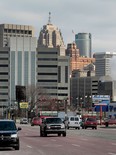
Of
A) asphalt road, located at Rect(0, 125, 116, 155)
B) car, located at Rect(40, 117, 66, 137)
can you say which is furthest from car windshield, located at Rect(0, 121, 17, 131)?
car, located at Rect(40, 117, 66, 137)

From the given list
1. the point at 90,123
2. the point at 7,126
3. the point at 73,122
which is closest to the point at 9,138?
the point at 7,126

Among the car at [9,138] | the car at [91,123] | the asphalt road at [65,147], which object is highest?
the car at [9,138]

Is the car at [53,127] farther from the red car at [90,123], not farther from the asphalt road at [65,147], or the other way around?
the red car at [90,123]

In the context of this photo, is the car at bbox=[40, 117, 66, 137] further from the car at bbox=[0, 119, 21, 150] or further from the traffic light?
the traffic light

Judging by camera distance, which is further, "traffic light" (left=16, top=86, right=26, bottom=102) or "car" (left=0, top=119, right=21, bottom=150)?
"traffic light" (left=16, top=86, right=26, bottom=102)

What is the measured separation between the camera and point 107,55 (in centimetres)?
7056

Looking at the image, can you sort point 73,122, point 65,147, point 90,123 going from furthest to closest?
point 90,123 → point 73,122 → point 65,147

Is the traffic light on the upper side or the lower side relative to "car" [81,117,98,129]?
upper

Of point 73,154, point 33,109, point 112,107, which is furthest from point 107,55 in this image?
point 33,109

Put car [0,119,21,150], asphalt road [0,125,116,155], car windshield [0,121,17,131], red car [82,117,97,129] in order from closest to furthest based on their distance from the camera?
asphalt road [0,125,116,155], car [0,119,21,150], car windshield [0,121,17,131], red car [82,117,97,129]

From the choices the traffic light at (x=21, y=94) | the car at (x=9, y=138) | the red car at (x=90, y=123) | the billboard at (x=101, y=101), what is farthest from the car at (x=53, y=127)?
the traffic light at (x=21, y=94)

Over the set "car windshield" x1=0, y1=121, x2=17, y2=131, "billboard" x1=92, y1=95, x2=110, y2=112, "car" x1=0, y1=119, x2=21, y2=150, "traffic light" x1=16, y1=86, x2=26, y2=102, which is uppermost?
"traffic light" x1=16, y1=86, x2=26, y2=102

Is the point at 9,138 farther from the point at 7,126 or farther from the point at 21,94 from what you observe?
the point at 21,94

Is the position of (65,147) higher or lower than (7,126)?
lower
